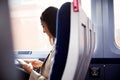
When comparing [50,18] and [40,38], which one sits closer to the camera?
[50,18]

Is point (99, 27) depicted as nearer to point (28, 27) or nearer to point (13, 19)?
point (28, 27)

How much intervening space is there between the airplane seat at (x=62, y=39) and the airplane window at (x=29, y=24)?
131 cm

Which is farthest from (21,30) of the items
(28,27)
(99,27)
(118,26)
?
(118,26)

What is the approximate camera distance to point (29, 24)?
220cm

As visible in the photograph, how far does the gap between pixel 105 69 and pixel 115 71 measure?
9cm

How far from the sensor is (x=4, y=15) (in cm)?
177

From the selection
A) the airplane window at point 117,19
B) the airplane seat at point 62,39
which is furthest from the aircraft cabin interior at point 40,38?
the airplane seat at point 62,39

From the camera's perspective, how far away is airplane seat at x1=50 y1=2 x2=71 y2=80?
825 mm

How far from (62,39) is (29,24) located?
1.41 metres

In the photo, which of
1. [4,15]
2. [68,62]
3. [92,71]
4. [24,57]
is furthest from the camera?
[24,57]

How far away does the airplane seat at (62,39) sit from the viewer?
2.71 ft

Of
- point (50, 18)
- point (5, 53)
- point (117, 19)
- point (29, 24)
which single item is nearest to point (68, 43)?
point (50, 18)

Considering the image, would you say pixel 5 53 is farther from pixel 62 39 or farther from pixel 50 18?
pixel 62 39

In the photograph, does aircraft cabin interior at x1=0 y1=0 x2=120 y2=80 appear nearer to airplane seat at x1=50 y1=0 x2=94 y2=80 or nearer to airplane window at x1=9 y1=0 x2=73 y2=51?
airplane window at x1=9 y1=0 x2=73 y2=51
